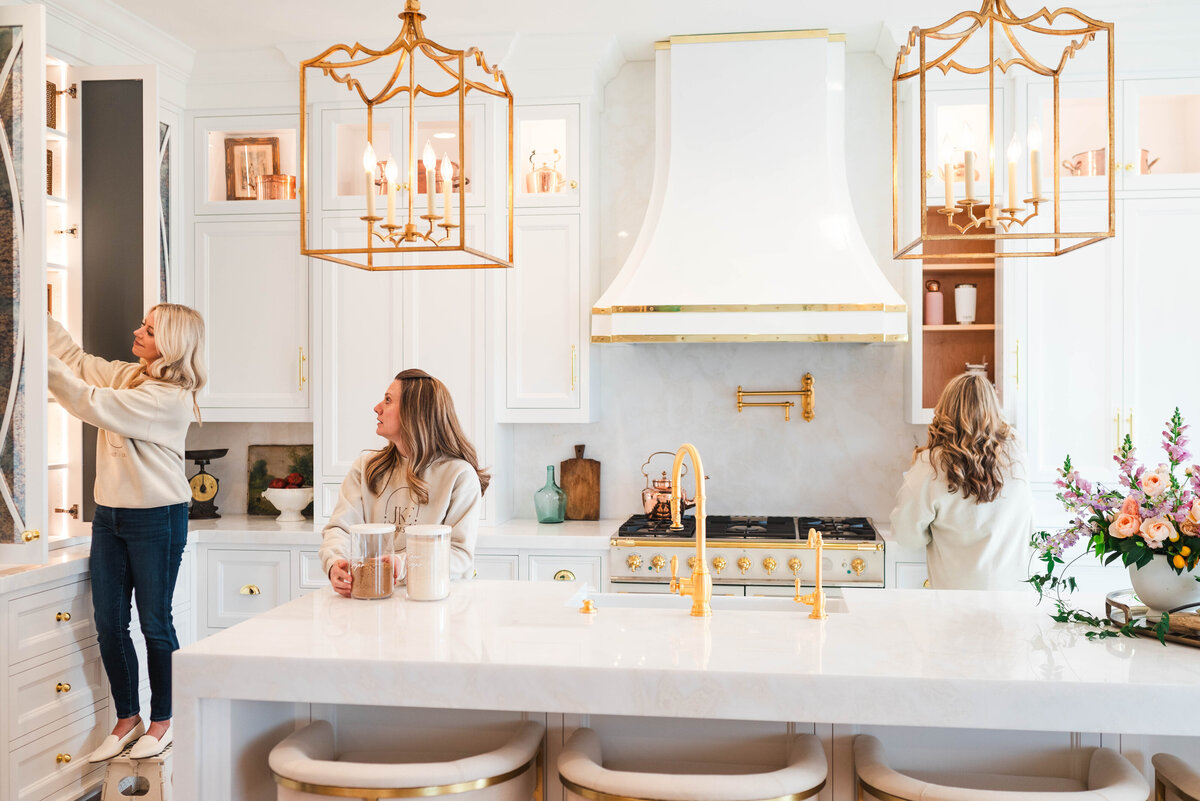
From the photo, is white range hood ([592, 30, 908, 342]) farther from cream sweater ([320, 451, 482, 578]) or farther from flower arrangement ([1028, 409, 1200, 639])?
flower arrangement ([1028, 409, 1200, 639])

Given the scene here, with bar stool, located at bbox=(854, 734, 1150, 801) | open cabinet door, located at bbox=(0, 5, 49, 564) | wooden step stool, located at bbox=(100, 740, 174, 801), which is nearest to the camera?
bar stool, located at bbox=(854, 734, 1150, 801)

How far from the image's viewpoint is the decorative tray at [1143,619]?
1.85 m

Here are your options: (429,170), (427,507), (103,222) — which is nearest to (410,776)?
(427,507)

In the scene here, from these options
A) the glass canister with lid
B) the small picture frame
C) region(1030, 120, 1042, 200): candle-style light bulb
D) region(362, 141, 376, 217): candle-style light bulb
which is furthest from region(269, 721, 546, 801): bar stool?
the small picture frame

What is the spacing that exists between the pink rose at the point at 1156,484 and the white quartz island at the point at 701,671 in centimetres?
30

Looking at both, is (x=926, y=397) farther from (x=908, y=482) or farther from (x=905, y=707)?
(x=905, y=707)

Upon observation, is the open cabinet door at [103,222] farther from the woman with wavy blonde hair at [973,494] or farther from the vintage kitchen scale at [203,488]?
the woman with wavy blonde hair at [973,494]

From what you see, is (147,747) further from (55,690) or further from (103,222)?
(103,222)

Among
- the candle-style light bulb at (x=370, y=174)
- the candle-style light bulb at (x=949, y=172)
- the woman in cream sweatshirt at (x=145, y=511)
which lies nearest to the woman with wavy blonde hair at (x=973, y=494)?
the candle-style light bulb at (x=949, y=172)

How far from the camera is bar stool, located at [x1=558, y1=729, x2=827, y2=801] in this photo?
1669 mm

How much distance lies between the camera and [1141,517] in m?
1.88

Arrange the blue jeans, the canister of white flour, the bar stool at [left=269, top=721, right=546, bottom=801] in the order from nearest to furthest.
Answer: the bar stool at [left=269, top=721, right=546, bottom=801] → the canister of white flour → the blue jeans

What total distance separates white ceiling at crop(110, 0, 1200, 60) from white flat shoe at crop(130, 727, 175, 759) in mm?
2663

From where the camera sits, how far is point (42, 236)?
288cm
